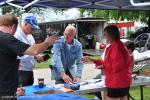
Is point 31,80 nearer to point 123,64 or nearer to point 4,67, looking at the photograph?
point 123,64

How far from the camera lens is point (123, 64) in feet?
18.6

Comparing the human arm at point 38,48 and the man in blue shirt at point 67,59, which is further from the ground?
the human arm at point 38,48

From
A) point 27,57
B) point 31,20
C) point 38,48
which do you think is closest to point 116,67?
point 31,20

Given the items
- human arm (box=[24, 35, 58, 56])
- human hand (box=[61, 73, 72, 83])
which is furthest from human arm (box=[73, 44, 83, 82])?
human arm (box=[24, 35, 58, 56])

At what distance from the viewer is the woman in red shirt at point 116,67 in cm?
564

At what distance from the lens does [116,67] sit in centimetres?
562

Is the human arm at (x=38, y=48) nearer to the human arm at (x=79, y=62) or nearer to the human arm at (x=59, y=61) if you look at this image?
the human arm at (x=59, y=61)

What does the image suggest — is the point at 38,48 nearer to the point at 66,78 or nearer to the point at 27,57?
the point at 66,78

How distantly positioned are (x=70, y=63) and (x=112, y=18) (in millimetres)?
30961

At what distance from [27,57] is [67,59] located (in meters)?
0.63

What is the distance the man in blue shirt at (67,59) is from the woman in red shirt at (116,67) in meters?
0.79

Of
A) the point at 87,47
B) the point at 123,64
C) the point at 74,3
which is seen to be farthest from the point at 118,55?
the point at 87,47

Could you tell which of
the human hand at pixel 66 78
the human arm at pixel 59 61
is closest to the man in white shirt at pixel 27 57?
the human arm at pixel 59 61

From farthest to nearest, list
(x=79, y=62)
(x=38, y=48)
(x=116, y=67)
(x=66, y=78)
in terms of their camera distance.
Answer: (x=79, y=62) → (x=66, y=78) → (x=116, y=67) → (x=38, y=48)
